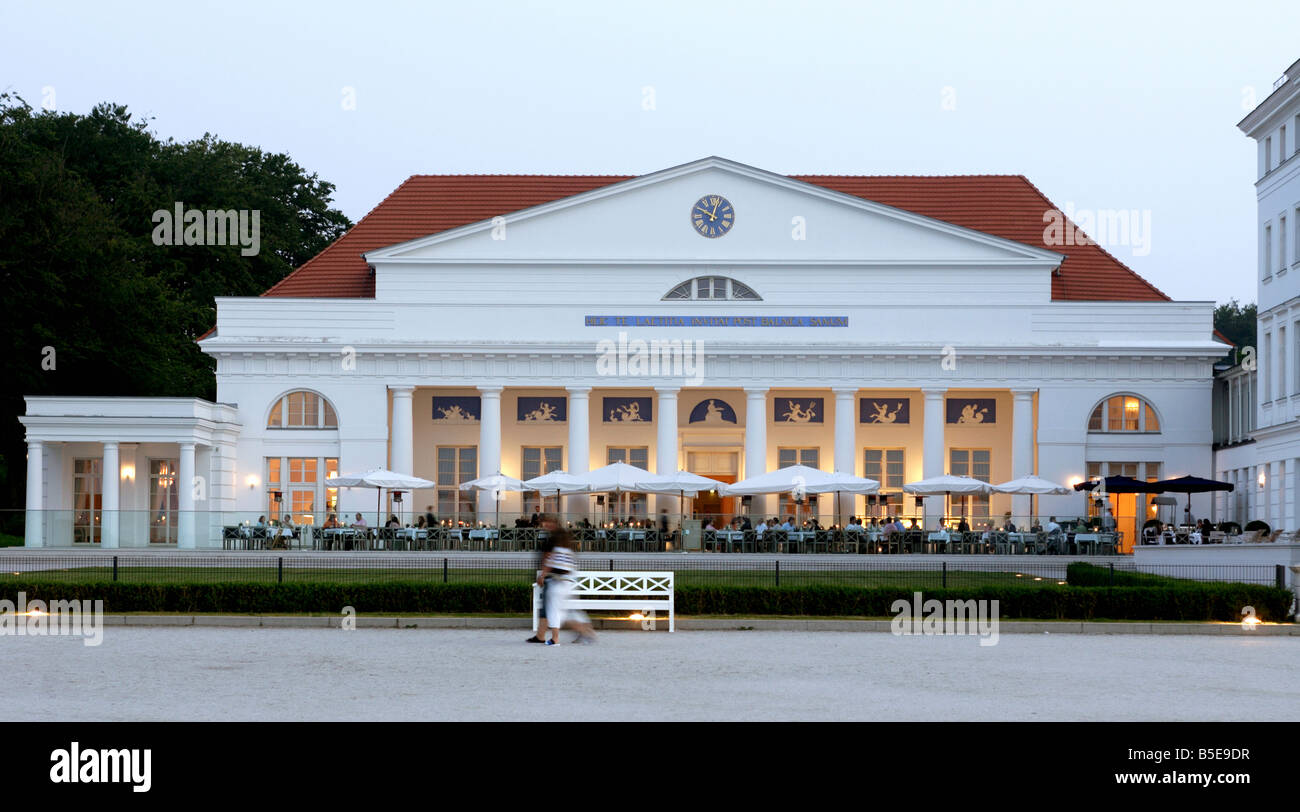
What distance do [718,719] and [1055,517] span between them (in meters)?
39.1

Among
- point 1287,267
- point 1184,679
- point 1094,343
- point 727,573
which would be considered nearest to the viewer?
point 1184,679

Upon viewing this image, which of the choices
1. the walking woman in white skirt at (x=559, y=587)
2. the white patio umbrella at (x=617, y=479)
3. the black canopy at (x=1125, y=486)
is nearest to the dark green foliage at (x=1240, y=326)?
the black canopy at (x=1125, y=486)

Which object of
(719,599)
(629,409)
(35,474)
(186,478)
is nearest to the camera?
(719,599)

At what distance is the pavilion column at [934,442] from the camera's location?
178 ft

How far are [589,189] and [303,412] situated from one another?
15292 mm

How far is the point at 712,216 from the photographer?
2175 inches

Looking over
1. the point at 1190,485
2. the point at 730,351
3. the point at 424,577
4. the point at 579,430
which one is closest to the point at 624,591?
the point at 424,577

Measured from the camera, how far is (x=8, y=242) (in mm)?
55719

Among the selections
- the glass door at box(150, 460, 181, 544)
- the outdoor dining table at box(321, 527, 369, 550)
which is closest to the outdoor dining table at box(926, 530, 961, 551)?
the outdoor dining table at box(321, 527, 369, 550)

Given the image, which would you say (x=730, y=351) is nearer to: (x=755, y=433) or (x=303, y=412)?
(x=755, y=433)

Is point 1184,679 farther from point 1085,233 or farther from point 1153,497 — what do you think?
point 1085,233

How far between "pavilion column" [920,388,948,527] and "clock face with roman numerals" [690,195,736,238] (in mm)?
9341

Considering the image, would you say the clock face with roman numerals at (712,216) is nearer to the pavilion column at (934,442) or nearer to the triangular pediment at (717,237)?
the triangular pediment at (717,237)
